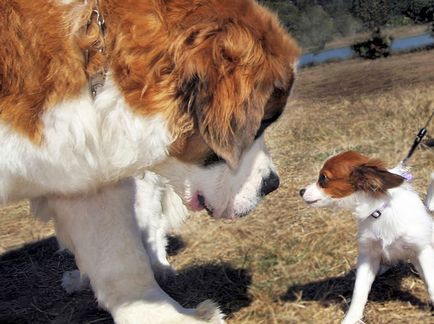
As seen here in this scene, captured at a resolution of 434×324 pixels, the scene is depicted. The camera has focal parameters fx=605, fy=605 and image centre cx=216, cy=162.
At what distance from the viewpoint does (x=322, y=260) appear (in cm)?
318

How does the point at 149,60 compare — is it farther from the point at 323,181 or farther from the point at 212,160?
the point at 323,181

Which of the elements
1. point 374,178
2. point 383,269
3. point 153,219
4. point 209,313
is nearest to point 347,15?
point 153,219

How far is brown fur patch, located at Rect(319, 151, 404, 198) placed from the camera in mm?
2566

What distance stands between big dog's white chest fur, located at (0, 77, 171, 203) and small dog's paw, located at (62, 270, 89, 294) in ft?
3.92

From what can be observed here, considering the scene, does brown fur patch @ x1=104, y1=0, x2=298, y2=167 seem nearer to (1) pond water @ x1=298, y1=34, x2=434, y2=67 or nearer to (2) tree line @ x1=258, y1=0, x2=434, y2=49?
(2) tree line @ x1=258, y1=0, x2=434, y2=49

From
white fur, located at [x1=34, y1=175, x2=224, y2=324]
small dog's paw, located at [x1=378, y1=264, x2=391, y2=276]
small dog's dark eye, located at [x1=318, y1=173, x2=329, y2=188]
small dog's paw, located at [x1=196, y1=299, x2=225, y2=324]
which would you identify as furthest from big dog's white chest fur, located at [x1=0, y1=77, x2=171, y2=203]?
small dog's paw, located at [x1=378, y1=264, x2=391, y2=276]

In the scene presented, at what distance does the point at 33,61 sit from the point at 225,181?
33.9 inches

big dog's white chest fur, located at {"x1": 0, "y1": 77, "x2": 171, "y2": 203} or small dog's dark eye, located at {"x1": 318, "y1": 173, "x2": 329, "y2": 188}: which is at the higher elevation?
big dog's white chest fur, located at {"x1": 0, "y1": 77, "x2": 171, "y2": 203}

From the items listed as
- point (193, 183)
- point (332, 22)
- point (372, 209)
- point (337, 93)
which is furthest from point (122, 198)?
point (332, 22)

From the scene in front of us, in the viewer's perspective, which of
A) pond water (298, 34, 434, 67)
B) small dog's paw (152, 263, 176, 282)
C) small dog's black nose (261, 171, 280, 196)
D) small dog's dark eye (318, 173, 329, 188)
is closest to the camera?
small dog's black nose (261, 171, 280, 196)

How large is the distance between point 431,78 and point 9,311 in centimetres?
950

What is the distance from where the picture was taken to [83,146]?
2162mm

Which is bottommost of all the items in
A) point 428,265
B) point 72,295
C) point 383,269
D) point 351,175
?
point 72,295

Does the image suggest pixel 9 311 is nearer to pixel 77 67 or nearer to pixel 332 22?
pixel 77 67
